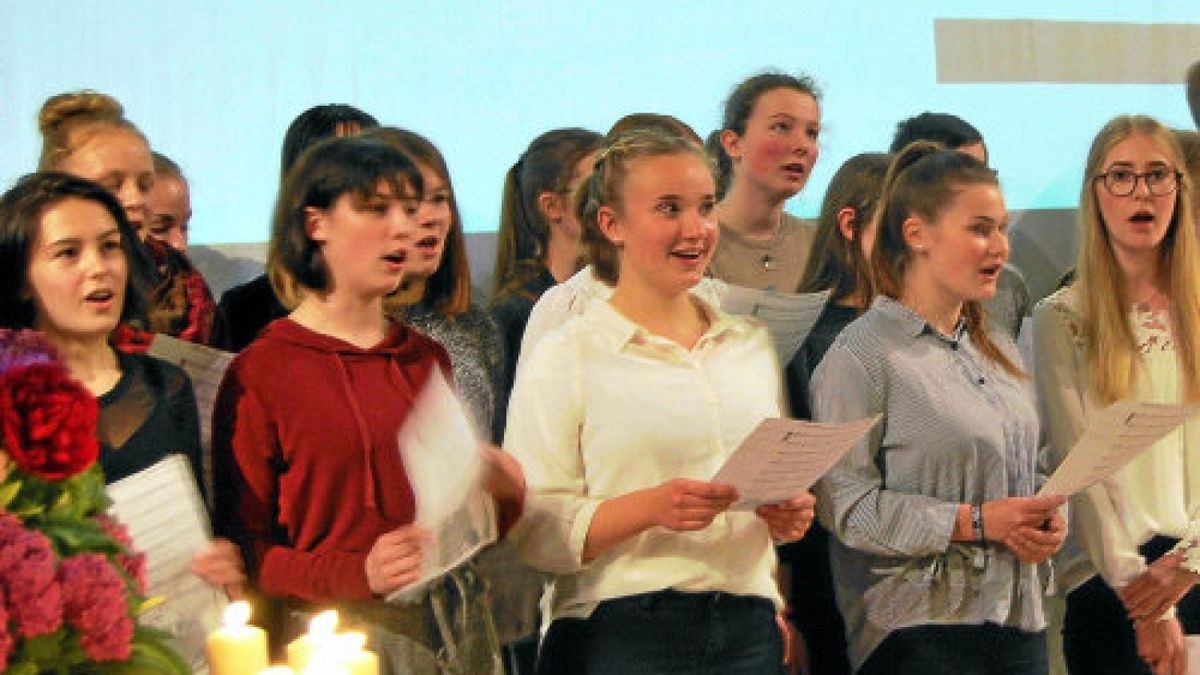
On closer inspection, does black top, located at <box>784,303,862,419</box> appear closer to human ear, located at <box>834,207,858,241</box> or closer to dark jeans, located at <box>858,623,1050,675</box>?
human ear, located at <box>834,207,858,241</box>

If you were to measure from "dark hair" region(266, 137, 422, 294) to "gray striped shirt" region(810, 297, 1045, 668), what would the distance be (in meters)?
0.83

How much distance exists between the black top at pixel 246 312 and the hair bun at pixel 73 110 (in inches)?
13.6

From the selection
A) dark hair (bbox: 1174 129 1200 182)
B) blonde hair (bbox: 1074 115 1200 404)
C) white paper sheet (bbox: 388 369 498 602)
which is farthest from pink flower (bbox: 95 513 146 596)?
dark hair (bbox: 1174 129 1200 182)

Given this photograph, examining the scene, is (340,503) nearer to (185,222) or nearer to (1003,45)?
(185,222)

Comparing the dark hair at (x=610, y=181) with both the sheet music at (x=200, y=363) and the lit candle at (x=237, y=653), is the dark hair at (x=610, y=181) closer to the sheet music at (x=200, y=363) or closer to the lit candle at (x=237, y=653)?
the sheet music at (x=200, y=363)

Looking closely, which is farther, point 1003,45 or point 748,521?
point 1003,45

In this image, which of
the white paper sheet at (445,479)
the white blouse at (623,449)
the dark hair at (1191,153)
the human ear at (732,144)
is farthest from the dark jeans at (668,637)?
the dark hair at (1191,153)

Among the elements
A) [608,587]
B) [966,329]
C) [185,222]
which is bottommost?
[608,587]

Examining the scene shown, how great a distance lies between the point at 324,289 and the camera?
2607 millimetres

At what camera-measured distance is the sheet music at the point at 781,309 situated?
3.07m

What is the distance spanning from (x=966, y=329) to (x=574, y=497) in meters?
0.83

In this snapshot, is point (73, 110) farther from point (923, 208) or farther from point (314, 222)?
point (923, 208)

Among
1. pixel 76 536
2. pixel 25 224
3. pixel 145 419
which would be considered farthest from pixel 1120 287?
pixel 76 536

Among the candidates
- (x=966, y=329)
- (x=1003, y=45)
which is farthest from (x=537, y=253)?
(x=1003, y=45)
